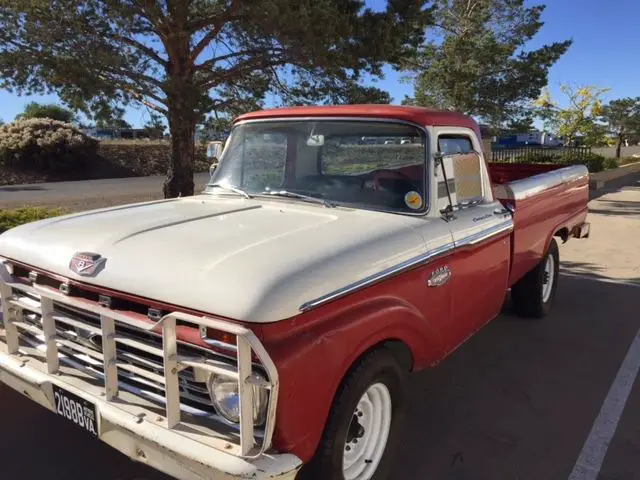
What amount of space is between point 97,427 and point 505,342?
365cm

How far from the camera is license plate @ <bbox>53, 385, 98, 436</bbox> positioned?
7.99 feet

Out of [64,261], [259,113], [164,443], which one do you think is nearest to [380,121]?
[259,113]

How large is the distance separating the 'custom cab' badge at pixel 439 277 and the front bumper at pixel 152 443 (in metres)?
1.31

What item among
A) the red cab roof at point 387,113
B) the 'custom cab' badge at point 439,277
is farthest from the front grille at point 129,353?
the red cab roof at point 387,113

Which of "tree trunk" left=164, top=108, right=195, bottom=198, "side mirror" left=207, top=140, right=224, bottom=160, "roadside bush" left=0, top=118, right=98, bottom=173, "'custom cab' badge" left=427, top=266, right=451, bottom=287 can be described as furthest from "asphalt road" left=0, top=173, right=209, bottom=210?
"'custom cab' badge" left=427, top=266, right=451, bottom=287

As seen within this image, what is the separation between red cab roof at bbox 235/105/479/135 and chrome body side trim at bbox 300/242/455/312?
80 centimetres

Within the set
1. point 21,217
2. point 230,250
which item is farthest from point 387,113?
point 21,217

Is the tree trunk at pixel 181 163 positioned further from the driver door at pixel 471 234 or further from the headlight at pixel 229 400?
the headlight at pixel 229 400

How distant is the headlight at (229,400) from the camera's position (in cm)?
215

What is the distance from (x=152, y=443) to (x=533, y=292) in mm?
4167

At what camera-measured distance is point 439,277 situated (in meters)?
3.14

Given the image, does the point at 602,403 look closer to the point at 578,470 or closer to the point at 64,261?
the point at 578,470

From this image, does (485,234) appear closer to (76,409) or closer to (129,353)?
(129,353)

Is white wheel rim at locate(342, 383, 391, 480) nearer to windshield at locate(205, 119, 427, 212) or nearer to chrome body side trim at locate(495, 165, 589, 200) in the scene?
windshield at locate(205, 119, 427, 212)
